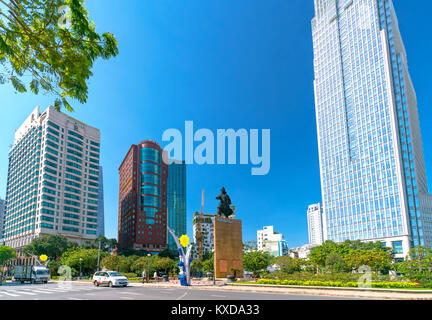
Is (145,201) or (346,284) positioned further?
(145,201)

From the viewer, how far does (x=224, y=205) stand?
4294 centimetres

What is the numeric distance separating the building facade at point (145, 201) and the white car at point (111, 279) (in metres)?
106

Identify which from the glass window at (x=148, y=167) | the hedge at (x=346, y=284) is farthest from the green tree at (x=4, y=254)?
the hedge at (x=346, y=284)

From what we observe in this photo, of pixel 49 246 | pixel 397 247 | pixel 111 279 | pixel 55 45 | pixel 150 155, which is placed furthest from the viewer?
pixel 150 155

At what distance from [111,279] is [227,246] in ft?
51.6

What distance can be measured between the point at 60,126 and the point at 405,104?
10919 cm

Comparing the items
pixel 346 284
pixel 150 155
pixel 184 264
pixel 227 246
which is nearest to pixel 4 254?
pixel 150 155

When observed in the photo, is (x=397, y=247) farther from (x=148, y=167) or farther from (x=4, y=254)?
(x=4, y=254)

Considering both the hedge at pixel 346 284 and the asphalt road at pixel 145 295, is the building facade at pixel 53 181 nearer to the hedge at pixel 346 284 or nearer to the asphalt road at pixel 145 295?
the asphalt road at pixel 145 295

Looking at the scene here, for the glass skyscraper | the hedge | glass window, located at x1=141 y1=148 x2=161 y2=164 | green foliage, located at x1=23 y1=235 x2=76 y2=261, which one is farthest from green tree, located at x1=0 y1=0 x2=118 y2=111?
glass window, located at x1=141 y1=148 x2=161 y2=164

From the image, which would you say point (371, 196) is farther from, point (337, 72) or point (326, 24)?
point (326, 24)

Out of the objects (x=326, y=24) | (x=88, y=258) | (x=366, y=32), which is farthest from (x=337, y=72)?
(x=88, y=258)

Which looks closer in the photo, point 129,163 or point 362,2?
point 362,2

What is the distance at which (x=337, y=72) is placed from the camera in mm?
107750
